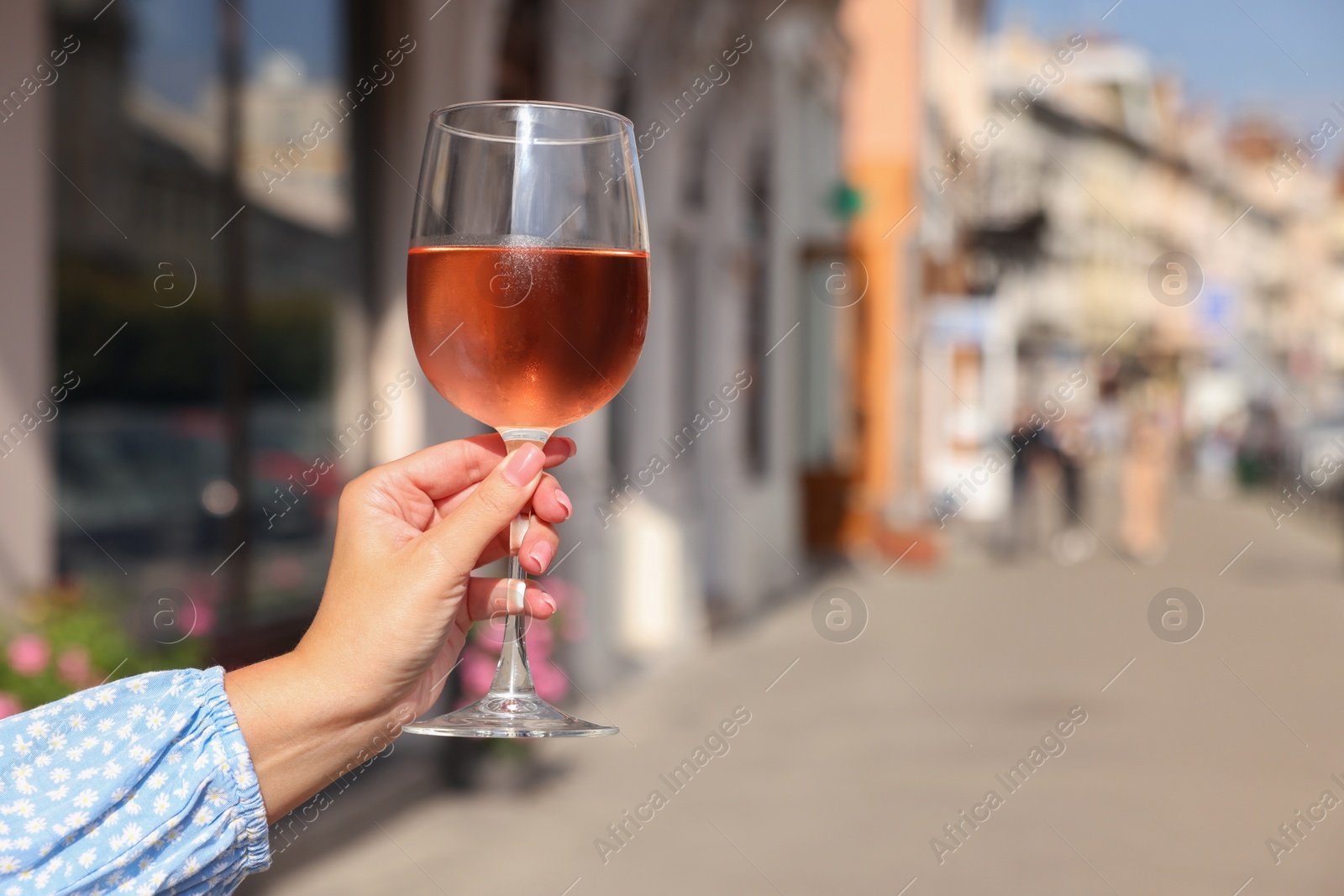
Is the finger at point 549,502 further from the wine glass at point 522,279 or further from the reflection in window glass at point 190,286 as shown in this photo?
the reflection in window glass at point 190,286

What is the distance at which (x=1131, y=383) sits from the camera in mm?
31516

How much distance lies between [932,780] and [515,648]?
5796 millimetres

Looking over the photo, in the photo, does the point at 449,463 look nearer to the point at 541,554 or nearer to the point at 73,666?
the point at 541,554

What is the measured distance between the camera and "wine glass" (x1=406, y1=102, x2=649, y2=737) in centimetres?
112

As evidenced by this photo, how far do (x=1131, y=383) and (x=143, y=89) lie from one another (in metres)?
29.2

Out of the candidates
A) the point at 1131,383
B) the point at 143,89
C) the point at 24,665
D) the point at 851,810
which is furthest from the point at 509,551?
the point at 1131,383

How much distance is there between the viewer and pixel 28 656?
3680 millimetres

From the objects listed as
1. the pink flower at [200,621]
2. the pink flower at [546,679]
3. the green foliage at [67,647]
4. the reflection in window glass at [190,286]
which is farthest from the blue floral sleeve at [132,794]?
the pink flower at [546,679]

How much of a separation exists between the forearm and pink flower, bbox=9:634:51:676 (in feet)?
9.23

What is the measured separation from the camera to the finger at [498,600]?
3.80 ft

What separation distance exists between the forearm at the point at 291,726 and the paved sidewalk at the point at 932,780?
3.95 meters

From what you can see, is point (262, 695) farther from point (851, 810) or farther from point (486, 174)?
point (851, 810)

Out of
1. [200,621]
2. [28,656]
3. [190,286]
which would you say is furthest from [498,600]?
[190,286]

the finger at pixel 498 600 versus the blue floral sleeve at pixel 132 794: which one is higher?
the finger at pixel 498 600
